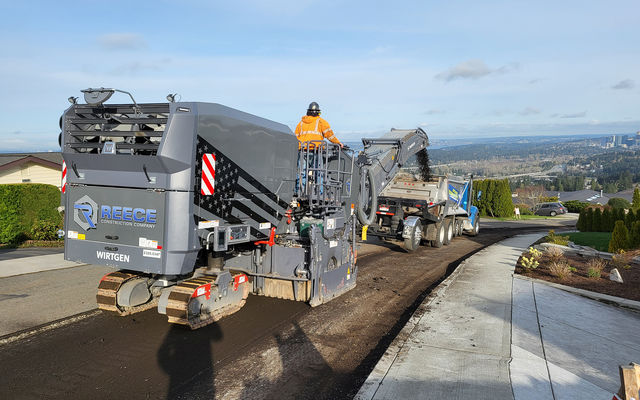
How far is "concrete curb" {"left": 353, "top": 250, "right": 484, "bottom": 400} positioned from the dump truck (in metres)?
5.48

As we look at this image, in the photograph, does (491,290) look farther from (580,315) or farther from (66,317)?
(66,317)

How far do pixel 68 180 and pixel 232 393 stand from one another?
3.85m

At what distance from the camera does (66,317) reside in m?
7.03

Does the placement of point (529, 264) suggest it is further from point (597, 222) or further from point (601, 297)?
point (597, 222)

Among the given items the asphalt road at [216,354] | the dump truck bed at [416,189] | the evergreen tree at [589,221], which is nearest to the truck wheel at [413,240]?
the dump truck bed at [416,189]

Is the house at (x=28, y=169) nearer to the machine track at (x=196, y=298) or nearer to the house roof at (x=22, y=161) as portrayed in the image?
the house roof at (x=22, y=161)

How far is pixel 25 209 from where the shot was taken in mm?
14289

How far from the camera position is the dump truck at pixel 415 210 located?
1470 centimetres

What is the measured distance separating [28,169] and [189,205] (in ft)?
58.8

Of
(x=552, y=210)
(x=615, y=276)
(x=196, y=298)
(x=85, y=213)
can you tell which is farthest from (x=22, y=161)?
(x=552, y=210)

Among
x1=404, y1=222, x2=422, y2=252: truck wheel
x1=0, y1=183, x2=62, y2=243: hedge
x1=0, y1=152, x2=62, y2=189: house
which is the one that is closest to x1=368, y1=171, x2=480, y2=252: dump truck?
x1=404, y1=222, x2=422, y2=252: truck wheel

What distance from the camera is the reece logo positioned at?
20.5 ft

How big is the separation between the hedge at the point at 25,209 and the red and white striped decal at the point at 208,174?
10.9 meters

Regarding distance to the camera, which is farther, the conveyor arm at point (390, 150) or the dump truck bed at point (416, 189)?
the dump truck bed at point (416, 189)
